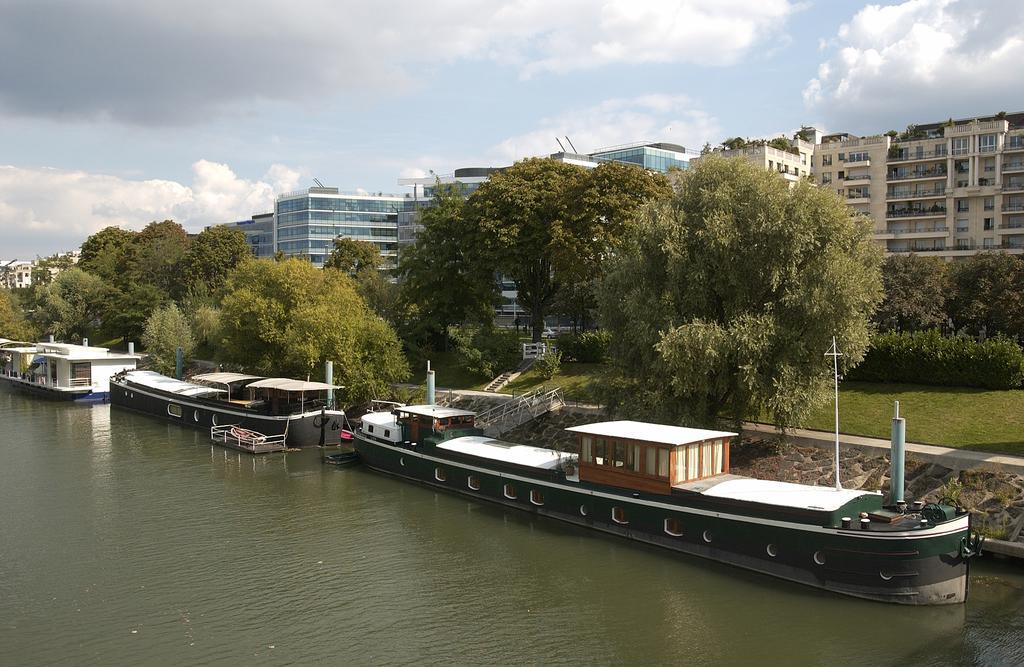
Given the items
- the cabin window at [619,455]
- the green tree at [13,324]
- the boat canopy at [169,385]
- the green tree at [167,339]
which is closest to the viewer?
the cabin window at [619,455]

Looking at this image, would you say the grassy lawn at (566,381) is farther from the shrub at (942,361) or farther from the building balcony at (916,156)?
the building balcony at (916,156)

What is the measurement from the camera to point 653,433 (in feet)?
91.4

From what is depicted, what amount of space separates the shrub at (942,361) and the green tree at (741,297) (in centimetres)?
641

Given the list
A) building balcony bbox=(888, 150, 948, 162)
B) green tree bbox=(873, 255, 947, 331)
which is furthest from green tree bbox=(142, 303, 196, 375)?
building balcony bbox=(888, 150, 948, 162)

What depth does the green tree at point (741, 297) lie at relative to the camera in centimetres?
3006

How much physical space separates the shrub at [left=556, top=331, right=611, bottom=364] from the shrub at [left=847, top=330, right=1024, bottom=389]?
17072 mm

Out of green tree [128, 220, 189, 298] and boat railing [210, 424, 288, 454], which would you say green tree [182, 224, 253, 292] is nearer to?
green tree [128, 220, 189, 298]

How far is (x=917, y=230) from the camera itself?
81.6 metres

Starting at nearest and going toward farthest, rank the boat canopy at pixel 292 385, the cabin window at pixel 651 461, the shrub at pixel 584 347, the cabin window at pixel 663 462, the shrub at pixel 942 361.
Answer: the cabin window at pixel 663 462
the cabin window at pixel 651 461
the shrub at pixel 942 361
the boat canopy at pixel 292 385
the shrub at pixel 584 347

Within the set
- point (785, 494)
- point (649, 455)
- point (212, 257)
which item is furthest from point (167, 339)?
point (785, 494)

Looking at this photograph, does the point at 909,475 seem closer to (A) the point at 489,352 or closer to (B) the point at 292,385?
(A) the point at 489,352

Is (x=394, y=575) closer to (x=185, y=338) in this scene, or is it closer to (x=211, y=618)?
(x=211, y=618)

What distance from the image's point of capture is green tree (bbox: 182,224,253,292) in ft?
308

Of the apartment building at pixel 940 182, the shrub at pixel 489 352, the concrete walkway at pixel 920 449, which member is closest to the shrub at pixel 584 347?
the shrub at pixel 489 352
